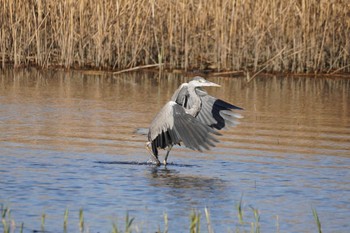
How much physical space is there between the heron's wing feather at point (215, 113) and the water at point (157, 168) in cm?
26

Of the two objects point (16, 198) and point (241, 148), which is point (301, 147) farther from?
point (16, 198)

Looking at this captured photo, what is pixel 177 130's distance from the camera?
7.55 meters

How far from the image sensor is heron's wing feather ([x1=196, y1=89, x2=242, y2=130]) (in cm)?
841

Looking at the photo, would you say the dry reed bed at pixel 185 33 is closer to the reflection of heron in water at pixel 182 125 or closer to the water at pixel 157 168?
the water at pixel 157 168

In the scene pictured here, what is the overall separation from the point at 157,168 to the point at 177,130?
387mm

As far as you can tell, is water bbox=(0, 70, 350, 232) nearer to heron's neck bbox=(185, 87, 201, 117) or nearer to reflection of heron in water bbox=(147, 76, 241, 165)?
reflection of heron in water bbox=(147, 76, 241, 165)

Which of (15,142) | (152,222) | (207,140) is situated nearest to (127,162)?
(207,140)

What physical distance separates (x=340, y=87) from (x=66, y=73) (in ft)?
15.0

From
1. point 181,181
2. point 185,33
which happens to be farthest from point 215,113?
point 185,33

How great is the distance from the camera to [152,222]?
5395 millimetres

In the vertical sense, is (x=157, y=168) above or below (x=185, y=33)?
below

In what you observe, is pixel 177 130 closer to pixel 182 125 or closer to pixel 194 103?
pixel 182 125

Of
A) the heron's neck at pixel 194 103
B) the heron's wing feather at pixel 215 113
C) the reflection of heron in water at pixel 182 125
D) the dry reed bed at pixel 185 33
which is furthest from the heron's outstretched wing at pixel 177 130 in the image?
the dry reed bed at pixel 185 33

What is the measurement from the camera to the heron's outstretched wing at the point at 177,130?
24.3 ft
